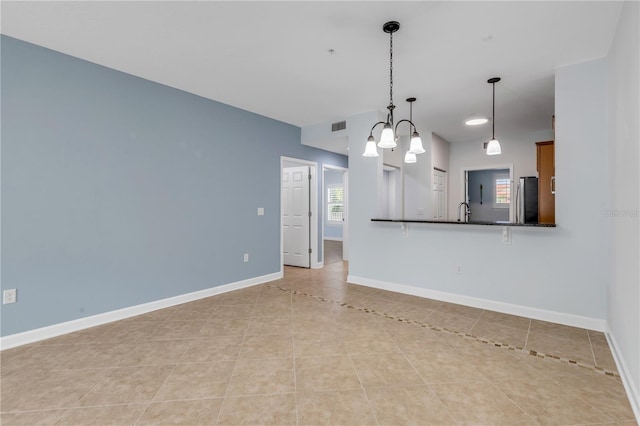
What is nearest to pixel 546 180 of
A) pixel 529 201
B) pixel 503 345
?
pixel 529 201

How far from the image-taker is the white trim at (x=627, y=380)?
1769mm

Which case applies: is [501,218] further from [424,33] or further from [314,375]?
[314,375]

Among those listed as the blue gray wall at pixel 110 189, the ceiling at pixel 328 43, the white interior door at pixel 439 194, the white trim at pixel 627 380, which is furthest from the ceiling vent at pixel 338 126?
the white trim at pixel 627 380

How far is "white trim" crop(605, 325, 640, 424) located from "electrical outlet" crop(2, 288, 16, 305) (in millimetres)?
4661

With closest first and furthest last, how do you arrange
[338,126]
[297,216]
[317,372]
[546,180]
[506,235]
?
[317,372]
[506,235]
[546,180]
[338,126]
[297,216]

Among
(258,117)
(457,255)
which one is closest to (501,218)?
(457,255)

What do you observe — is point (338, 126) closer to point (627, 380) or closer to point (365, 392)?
point (365, 392)

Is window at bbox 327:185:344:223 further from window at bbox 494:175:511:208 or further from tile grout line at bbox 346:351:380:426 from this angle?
tile grout line at bbox 346:351:380:426

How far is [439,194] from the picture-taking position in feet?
21.1

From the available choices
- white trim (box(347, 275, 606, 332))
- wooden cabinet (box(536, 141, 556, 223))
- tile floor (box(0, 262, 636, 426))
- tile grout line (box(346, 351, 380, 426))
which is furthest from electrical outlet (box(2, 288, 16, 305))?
wooden cabinet (box(536, 141, 556, 223))

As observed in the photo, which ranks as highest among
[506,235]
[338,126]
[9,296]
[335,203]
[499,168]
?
[338,126]

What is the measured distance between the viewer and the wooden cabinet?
379cm

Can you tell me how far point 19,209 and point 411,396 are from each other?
3.60 metres

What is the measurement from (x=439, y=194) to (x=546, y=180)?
265 cm
